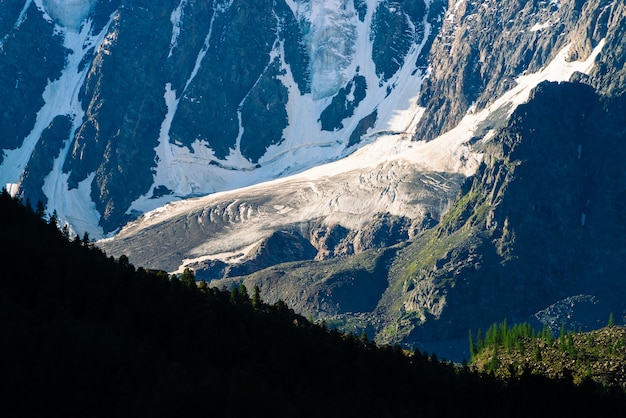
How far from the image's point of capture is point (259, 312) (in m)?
197

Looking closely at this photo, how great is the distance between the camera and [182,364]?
519 ft

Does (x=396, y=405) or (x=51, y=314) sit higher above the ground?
(x=51, y=314)

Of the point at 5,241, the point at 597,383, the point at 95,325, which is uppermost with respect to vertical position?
the point at 5,241

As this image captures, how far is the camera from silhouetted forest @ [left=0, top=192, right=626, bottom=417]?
137500 millimetres

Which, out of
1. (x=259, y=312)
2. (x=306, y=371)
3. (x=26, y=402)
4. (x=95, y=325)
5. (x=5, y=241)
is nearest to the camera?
(x=26, y=402)

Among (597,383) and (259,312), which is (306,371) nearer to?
(259,312)

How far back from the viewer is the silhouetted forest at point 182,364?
138m

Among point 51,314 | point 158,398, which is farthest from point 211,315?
point 158,398

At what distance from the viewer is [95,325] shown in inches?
6358

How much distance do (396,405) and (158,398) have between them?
41.2 meters

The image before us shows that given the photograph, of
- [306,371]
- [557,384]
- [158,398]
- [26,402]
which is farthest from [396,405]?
[26,402]

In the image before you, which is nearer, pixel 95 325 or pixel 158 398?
pixel 158 398

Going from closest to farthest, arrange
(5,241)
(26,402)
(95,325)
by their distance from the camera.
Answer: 1. (26,402)
2. (95,325)
3. (5,241)

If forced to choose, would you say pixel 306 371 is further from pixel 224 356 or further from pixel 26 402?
pixel 26 402
